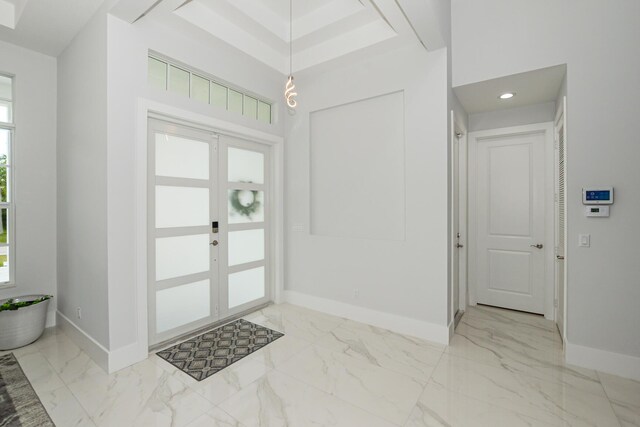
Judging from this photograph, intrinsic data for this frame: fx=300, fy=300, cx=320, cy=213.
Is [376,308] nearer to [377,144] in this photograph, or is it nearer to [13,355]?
[377,144]

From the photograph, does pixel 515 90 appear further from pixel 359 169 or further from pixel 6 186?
pixel 6 186

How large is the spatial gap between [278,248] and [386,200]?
1.67 m

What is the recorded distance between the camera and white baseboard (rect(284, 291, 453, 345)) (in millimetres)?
3098

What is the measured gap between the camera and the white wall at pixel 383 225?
3.08 meters

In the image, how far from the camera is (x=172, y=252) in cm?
306

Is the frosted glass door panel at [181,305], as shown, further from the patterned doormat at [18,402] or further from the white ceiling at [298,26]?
the white ceiling at [298,26]

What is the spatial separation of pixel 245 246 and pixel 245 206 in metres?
0.51

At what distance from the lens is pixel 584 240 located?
2584mm

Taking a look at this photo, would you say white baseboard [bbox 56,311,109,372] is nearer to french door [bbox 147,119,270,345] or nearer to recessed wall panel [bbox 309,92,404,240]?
french door [bbox 147,119,270,345]

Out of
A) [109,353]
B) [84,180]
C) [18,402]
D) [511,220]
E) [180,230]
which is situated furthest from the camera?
[511,220]

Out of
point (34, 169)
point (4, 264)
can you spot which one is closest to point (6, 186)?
point (34, 169)

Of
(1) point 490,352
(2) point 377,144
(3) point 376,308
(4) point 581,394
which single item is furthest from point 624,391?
(2) point 377,144

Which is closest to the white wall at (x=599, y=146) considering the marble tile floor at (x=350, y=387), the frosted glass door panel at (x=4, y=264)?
the marble tile floor at (x=350, y=387)

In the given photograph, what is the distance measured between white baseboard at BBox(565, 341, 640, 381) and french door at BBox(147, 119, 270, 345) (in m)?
3.36
